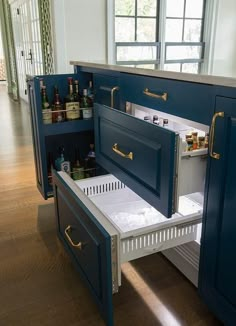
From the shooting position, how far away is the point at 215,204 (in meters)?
1.06

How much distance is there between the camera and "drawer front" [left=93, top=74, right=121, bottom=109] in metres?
1.59

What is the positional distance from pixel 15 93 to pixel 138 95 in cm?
605

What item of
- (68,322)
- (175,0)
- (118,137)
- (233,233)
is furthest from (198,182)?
(175,0)

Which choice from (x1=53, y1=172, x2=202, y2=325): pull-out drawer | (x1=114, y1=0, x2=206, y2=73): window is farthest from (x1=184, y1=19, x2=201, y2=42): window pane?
(x1=53, y1=172, x2=202, y2=325): pull-out drawer

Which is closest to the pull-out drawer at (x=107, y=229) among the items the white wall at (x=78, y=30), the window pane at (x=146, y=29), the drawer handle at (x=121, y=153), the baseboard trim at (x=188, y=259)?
the baseboard trim at (x=188, y=259)

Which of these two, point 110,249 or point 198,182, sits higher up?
point 198,182

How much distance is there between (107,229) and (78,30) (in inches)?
92.5

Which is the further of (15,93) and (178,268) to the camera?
(15,93)

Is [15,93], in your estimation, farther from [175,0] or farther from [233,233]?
[233,233]

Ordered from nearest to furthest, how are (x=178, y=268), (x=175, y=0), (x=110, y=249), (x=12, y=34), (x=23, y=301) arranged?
(x=110, y=249) → (x=23, y=301) → (x=178, y=268) → (x=175, y=0) → (x=12, y=34)

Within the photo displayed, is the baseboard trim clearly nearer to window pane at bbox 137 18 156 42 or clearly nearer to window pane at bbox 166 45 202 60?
window pane at bbox 137 18 156 42

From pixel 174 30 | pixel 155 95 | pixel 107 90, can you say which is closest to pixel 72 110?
pixel 107 90

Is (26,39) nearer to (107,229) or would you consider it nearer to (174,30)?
(174,30)

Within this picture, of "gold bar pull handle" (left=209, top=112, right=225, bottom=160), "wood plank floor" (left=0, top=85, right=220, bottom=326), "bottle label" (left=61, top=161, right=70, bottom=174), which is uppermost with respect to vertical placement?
"gold bar pull handle" (left=209, top=112, right=225, bottom=160)
